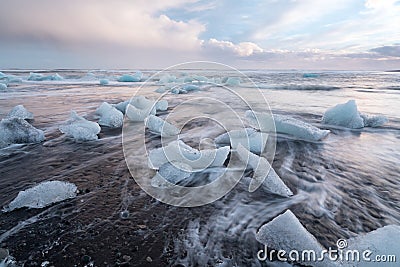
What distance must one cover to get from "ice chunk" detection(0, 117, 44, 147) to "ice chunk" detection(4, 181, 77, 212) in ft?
5.56

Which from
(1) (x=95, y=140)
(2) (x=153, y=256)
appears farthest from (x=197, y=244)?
(1) (x=95, y=140)

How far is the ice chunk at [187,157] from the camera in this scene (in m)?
2.43

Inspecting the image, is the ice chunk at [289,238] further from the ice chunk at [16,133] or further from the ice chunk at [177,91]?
the ice chunk at [177,91]

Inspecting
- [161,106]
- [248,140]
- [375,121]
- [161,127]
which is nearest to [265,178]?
[248,140]

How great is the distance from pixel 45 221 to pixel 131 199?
58 centimetres

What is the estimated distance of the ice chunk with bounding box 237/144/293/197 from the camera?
2070mm

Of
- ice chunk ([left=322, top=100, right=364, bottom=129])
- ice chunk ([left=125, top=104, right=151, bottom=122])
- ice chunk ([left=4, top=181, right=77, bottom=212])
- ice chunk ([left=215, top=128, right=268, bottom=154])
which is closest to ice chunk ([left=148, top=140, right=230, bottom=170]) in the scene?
ice chunk ([left=215, top=128, right=268, bottom=154])

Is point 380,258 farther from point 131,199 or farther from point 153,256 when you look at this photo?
point 131,199

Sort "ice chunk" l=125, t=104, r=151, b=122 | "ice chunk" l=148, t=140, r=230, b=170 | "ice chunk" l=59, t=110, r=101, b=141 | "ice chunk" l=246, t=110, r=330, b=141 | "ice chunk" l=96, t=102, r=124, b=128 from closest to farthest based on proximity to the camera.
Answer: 1. "ice chunk" l=148, t=140, r=230, b=170
2. "ice chunk" l=59, t=110, r=101, b=141
3. "ice chunk" l=246, t=110, r=330, b=141
4. "ice chunk" l=96, t=102, r=124, b=128
5. "ice chunk" l=125, t=104, r=151, b=122

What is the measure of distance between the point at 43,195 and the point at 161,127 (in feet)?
7.13

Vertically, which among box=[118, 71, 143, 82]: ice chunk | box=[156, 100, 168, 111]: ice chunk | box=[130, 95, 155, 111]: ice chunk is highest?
box=[130, 95, 155, 111]: ice chunk

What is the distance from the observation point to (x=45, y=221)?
1590 millimetres

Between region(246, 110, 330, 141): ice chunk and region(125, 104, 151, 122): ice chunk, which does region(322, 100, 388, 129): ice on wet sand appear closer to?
region(246, 110, 330, 141): ice chunk

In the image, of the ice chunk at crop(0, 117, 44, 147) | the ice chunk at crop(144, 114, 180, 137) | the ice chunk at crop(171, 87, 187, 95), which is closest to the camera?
the ice chunk at crop(0, 117, 44, 147)
